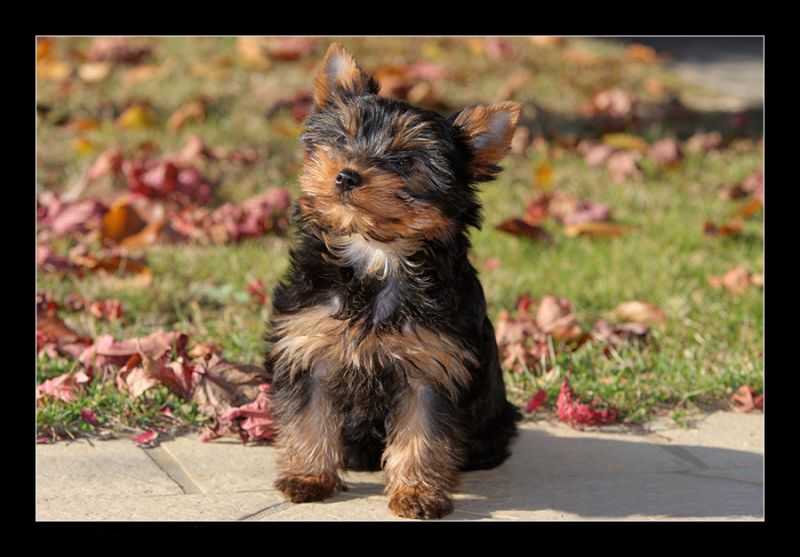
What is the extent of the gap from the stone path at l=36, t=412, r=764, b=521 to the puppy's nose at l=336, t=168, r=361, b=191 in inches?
51.6

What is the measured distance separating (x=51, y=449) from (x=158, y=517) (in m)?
0.94

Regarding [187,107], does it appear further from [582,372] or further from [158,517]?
[158,517]

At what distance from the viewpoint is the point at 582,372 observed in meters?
6.19

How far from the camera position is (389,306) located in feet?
14.6

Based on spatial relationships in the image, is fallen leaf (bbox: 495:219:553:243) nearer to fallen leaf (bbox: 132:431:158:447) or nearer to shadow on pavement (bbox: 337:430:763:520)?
shadow on pavement (bbox: 337:430:763:520)

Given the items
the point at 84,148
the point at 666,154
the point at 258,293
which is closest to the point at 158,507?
the point at 258,293

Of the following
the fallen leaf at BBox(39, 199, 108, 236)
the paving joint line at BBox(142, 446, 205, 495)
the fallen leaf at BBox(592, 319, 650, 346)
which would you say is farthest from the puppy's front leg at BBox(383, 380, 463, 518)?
the fallen leaf at BBox(39, 199, 108, 236)

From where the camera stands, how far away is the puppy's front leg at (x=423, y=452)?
439 centimetres

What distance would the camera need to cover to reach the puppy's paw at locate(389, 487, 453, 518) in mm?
4367

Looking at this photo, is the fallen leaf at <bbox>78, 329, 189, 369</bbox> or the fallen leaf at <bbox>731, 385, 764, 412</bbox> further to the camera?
the fallen leaf at <bbox>731, 385, 764, 412</bbox>

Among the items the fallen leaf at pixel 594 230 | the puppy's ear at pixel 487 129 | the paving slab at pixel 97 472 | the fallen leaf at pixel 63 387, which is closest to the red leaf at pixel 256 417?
the paving slab at pixel 97 472

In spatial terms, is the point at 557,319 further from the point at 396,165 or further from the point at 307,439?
the point at 396,165

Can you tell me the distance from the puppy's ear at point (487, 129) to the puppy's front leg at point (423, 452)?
97cm

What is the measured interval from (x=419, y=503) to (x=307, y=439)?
1.79 feet
